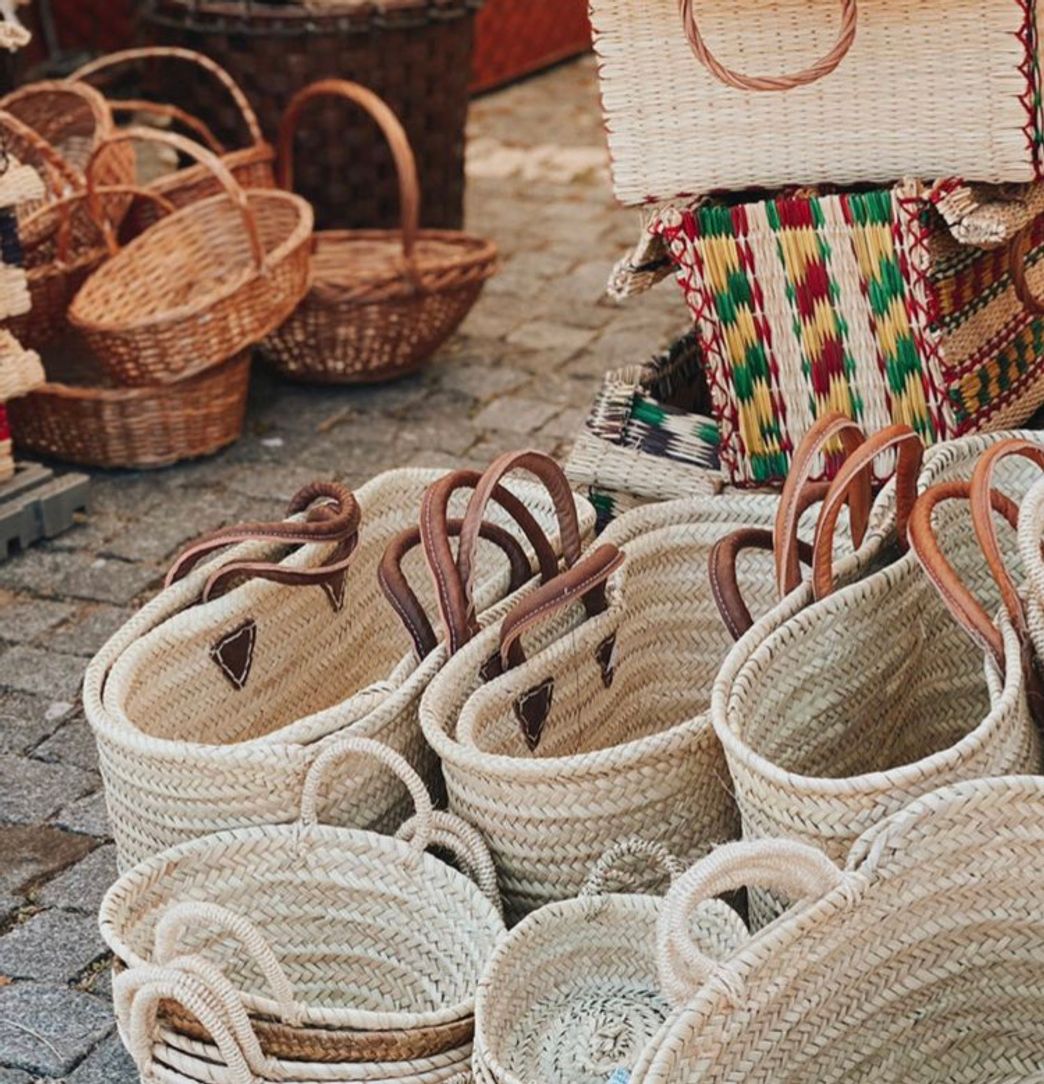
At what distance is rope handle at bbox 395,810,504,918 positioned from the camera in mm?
2314

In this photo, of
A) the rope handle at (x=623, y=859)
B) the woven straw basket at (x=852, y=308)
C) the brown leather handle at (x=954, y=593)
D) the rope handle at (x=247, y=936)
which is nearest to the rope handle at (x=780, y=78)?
the woven straw basket at (x=852, y=308)

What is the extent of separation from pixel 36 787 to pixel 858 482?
1.43 m

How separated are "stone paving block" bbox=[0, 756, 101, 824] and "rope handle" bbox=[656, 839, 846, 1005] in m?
1.40

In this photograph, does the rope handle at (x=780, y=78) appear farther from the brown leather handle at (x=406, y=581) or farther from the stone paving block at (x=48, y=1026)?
the stone paving block at (x=48, y=1026)

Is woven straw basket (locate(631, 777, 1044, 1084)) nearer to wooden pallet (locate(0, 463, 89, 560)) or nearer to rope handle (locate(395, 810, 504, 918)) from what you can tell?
rope handle (locate(395, 810, 504, 918))

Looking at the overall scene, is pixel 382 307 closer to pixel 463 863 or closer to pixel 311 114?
pixel 311 114

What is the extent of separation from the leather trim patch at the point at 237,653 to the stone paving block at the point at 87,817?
16.3 inches

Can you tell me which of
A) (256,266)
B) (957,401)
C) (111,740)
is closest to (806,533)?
(957,401)

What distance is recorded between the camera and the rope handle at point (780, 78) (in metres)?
2.79

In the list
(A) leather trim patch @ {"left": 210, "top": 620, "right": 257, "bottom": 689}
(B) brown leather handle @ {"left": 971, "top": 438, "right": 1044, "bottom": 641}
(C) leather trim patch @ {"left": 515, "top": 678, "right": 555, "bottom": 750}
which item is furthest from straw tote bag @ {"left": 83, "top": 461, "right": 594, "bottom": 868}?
(B) brown leather handle @ {"left": 971, "top": 438, "right": 1044, "bottom": 641}

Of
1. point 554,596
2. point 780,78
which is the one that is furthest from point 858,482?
point 780,78

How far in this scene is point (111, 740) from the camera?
2357mm

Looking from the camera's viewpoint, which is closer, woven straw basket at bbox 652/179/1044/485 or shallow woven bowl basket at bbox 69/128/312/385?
woven straw basket at bbox 652/179/1044/485

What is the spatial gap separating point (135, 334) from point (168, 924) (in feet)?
7.07
